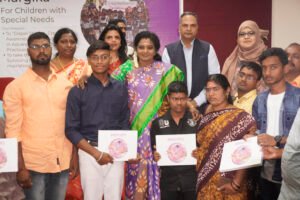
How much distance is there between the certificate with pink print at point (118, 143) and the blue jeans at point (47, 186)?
1.46 feet

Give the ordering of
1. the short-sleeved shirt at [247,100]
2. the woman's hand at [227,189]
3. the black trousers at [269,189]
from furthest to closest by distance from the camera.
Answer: the short-sleeved shirt at [247,100]
the woman's hand at [227,189]
the black trousers at [269,189]

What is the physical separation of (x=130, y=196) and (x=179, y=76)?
114 cm

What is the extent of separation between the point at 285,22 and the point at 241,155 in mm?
3396

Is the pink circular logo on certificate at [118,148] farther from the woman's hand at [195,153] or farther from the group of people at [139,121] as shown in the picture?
the woman's hand at [195,153]

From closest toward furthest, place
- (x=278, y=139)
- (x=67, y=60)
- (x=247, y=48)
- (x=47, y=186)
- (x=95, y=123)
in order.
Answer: (x=278, y=139) < (x=95, y=123) < (x=47, y=186) < (x=67, y=60) < (x=247, y=48)

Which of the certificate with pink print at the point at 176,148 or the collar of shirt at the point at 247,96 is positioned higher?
the collar of shirt at the point at 247,96

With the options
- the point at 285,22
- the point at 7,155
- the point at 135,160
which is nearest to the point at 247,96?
the point at 135,160

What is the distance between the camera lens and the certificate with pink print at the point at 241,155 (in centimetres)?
281

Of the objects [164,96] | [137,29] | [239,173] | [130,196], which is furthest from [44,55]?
[137,29]

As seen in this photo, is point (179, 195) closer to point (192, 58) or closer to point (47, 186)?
point (47, 186)

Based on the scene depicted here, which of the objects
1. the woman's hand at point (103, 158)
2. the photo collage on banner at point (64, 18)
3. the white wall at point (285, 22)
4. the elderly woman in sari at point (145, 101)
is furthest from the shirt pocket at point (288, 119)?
the white wall at point (285, 22)

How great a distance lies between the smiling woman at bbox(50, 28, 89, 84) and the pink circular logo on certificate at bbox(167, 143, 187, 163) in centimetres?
104

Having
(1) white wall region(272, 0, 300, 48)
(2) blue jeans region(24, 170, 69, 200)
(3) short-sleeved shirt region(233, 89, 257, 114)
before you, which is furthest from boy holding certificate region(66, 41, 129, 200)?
(1) white wall region(272, 0, 300, 48)

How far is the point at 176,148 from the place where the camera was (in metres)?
3.25
